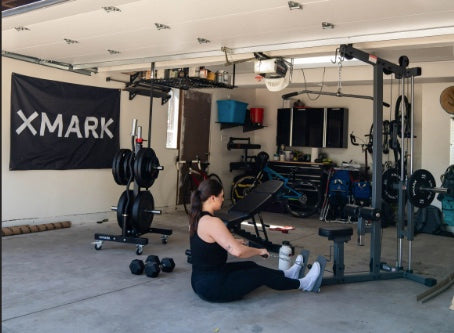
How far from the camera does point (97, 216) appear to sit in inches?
290

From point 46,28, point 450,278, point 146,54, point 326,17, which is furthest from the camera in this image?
point 146,54

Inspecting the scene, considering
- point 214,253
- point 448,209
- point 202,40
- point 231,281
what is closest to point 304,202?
point 448,209

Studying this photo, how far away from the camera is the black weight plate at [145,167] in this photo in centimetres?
547

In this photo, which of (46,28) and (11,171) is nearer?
(46,28)

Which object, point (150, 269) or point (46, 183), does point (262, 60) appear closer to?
point (150, 269)

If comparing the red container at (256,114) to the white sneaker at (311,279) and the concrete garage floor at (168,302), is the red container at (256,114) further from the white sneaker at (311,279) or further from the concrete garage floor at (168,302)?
the white sneaker at (311,279)

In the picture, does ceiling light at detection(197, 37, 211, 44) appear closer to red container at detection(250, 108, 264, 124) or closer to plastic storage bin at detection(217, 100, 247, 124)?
plastic storage bin at detection(217, 100, 247, 124)

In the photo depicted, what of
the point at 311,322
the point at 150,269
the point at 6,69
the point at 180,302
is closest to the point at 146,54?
the point at 6,69

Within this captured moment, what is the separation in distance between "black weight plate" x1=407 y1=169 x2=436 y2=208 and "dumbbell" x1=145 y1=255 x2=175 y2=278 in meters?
2.48

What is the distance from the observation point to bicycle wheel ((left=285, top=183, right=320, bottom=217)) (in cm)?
845

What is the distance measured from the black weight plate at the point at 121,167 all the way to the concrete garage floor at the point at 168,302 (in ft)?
2.89

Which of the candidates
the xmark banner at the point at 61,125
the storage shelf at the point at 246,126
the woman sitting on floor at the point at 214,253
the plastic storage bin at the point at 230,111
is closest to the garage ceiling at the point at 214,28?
the xmark banner at the point at 61,125

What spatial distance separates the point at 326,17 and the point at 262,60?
5.20ft

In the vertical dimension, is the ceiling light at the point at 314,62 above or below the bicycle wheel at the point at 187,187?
above
